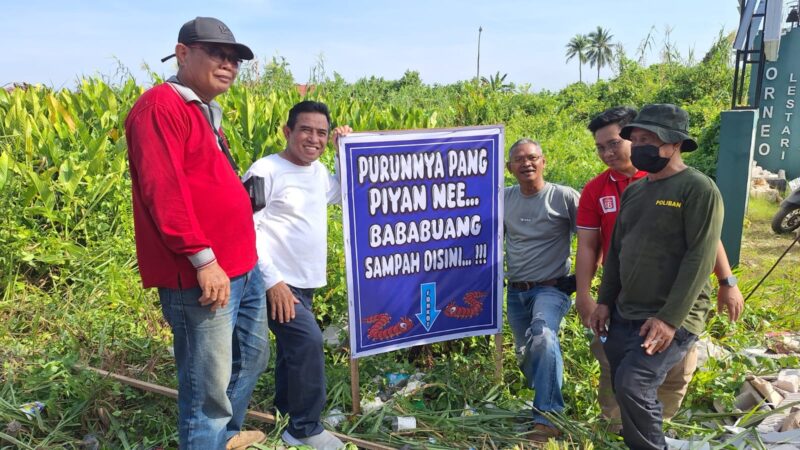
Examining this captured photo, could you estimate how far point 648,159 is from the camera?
2707 millimetres

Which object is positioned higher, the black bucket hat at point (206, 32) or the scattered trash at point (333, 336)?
the black bucket hat at point (206, 32)

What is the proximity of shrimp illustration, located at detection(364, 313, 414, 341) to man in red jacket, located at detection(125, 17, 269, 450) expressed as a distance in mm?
1051

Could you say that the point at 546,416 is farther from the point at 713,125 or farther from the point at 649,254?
the point at 713,125

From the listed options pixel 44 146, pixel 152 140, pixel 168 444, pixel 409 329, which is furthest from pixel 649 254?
pixel 44 146

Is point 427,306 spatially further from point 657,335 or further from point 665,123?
point 665,123

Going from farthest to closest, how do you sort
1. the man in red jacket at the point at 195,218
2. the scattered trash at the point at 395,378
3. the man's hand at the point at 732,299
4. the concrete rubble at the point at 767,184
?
1. the concrete rubble at the point at 767,184
2. the scattered trash at the point at 395,378
3. the man's hand at the point at 732,299
4. the man in red jacket at the point at 195,218

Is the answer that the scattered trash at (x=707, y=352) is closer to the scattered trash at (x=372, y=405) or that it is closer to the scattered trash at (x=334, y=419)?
the scattered trash at (x=372, y=405)

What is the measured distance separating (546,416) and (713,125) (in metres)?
9.00

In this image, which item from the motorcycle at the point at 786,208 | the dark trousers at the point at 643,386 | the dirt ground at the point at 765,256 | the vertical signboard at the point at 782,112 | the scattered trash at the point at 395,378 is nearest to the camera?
the dark trousers at the point at 643,386

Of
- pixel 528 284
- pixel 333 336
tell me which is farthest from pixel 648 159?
pixel 333 336

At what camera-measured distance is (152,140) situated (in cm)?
224

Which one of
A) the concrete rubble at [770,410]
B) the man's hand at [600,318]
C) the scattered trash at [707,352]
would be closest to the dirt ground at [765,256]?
the scattered trash at [707,352]

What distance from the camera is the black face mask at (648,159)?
2693 mm

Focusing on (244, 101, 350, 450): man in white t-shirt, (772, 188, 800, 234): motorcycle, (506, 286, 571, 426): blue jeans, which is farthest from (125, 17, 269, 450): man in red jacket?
(772, 188, 800, 234): motorcycle
